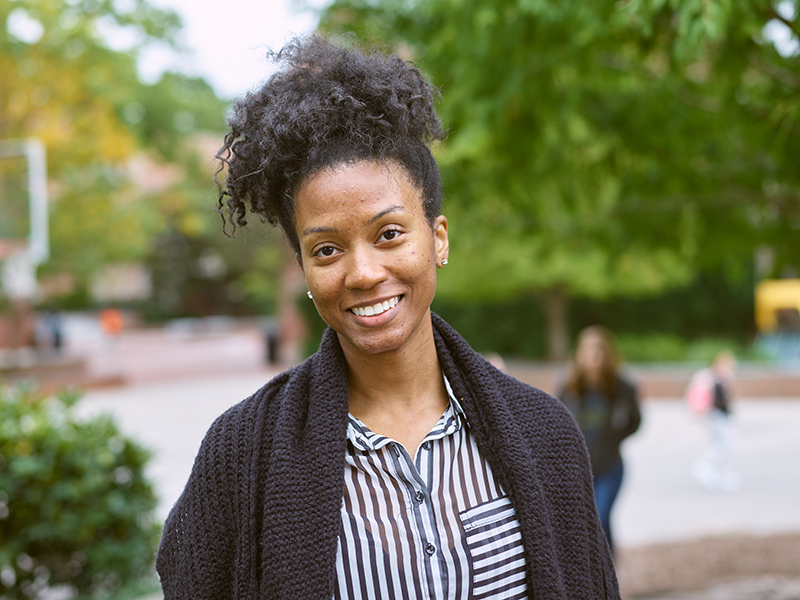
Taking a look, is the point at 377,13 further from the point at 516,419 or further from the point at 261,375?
the point at 261,375

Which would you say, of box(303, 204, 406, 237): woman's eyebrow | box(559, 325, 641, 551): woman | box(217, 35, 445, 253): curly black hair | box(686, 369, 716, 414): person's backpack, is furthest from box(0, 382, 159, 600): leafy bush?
box(686, 369, 716, 414): person's backpack

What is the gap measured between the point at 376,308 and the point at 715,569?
559 centimetres

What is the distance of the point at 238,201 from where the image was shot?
1671mm

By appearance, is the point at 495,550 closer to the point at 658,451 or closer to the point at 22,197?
the point at 658,451

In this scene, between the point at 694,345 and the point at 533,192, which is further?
the point at 694,345

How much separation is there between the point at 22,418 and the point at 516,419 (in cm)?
411

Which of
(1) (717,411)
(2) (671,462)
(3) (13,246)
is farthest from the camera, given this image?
(3) (13,246)

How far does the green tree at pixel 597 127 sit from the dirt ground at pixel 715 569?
2432 millimetres

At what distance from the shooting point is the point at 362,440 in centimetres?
162

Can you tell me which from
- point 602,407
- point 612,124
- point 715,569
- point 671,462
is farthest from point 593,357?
point 671,462

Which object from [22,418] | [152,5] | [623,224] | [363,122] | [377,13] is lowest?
[22,418]

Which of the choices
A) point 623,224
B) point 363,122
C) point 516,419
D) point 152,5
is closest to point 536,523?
point 516,419

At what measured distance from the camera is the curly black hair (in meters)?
1.52

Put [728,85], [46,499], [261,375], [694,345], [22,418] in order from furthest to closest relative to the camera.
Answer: [261,375] < [694,345] < [22,418] < [46,499] < [728,85]
